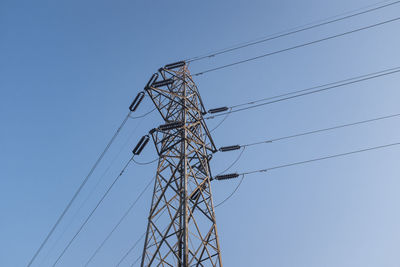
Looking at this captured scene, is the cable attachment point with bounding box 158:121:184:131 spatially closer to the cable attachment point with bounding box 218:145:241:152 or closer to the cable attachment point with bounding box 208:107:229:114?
the cable attachment point with bounding box 218:145:241:152

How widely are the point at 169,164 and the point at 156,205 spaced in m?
2.04

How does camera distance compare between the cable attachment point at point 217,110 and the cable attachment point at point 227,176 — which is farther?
the cable attachment point at point 217,110

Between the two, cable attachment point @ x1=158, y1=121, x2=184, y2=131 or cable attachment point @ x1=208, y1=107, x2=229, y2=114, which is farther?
cable attachment point @ x1=208, y1=107, x2=229, y2=114

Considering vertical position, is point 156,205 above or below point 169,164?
below

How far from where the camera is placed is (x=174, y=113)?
1482cm

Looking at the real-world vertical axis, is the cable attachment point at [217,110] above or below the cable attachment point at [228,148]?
above

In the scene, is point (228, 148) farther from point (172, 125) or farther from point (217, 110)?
point (172, 125)

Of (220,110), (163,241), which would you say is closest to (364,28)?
(220,110)

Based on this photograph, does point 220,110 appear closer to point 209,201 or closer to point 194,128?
point 194,128

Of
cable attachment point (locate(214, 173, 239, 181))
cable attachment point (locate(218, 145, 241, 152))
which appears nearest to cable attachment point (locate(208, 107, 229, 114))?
cable attachment point (locate(218, 145, 241, 152))

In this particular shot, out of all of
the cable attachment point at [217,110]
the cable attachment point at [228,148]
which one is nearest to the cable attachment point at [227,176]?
the cable attachment point at [228,148]

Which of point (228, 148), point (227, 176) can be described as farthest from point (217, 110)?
point (227, 176)

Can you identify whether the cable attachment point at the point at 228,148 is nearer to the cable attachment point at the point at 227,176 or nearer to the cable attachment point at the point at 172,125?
the cable attachment point at the point at 227,176

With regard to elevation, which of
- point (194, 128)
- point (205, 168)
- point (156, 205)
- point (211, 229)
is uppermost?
point (194, 128)
